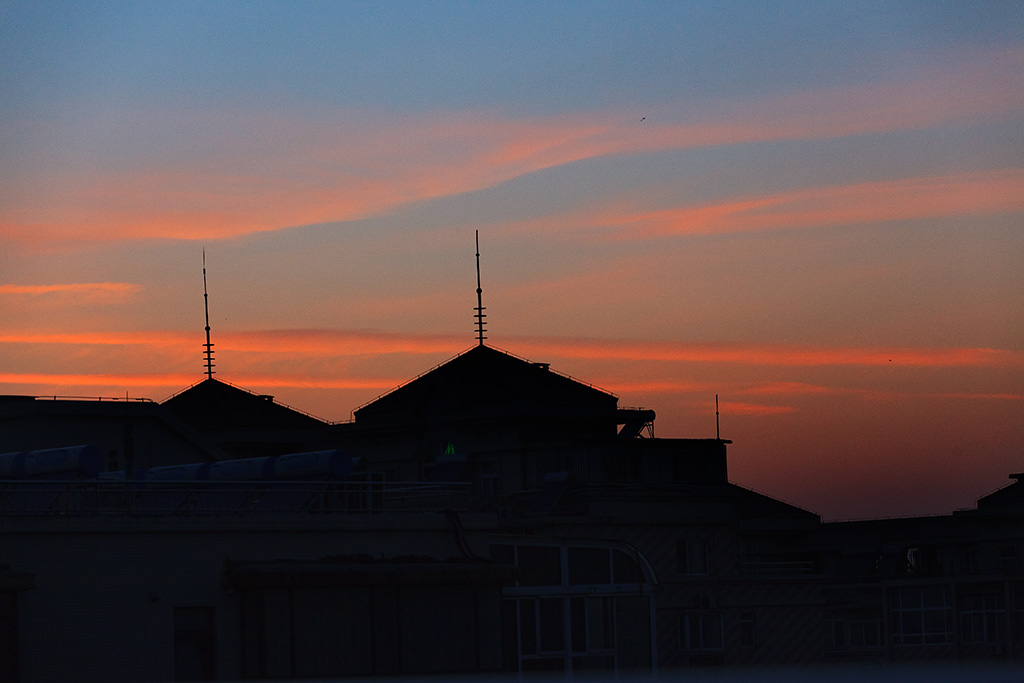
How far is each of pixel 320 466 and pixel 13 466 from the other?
9361 millimetres

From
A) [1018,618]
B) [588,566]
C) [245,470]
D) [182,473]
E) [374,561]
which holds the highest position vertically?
[245,470]

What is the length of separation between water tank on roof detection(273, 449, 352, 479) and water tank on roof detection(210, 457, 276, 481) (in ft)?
3.23

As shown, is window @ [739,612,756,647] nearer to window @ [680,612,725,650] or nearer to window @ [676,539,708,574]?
window @ [680,612,725,650]

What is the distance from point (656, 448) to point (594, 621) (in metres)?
30.7

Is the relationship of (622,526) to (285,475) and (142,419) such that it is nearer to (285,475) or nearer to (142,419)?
(142,419)

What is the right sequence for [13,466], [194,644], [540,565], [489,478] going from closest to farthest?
1. [194,644]
2. [540,565]
3. [13,466]
4. [489,478]

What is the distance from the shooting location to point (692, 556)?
62.6 m

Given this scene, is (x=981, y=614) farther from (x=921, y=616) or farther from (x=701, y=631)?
(x=701, y=631)

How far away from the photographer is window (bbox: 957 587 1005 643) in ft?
260

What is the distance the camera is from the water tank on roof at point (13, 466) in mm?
39781

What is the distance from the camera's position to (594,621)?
3878 cm

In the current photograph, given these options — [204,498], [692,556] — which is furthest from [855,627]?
[204,498]

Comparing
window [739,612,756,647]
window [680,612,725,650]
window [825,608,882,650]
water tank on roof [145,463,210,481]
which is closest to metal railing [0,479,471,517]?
water tank on roof [145,463,210,481]

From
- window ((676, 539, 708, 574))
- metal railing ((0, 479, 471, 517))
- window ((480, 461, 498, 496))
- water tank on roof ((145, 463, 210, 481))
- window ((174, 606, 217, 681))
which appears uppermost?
water tank on roof ((145, 463, 210, 481))
